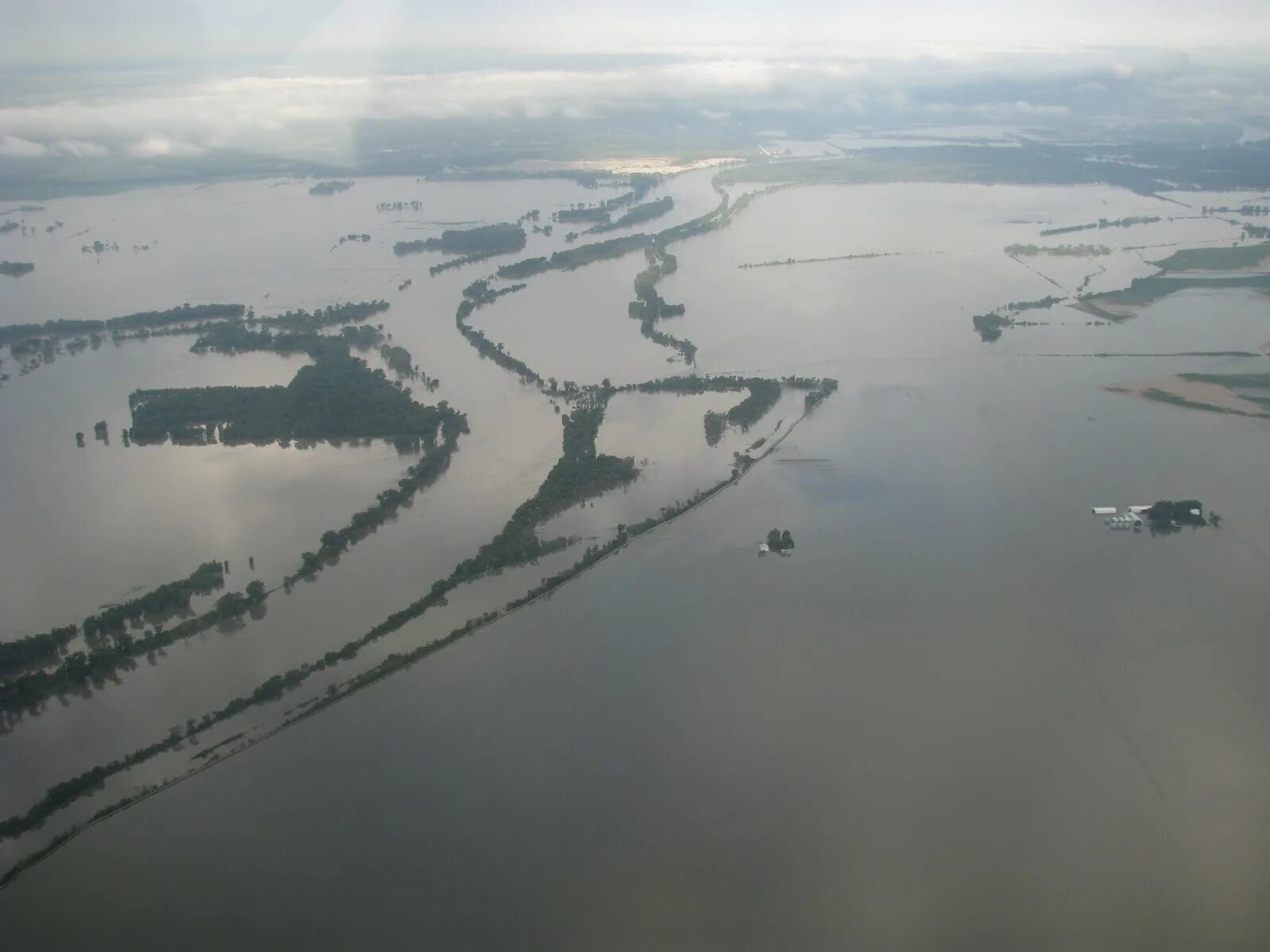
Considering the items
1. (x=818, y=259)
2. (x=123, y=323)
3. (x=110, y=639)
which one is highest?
(x=123, y=323)

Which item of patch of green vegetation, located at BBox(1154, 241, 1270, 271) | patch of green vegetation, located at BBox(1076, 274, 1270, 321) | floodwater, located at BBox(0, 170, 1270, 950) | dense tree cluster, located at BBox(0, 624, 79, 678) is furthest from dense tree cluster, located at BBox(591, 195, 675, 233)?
dense tree cluster, located at BBox(0, 624, 79, 678)

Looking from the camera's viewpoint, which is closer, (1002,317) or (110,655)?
(110,655)

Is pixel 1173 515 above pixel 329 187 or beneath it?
beneath

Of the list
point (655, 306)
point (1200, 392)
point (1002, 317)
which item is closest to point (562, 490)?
point (655, 306)

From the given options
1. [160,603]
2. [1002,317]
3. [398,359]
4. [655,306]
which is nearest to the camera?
[160,603]

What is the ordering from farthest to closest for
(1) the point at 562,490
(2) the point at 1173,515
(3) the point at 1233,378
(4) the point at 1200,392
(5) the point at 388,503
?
(3) the point at 1233,378 → (4) the point at 1200,392 → (1) the point at 562,490 → (5) the point at 388,503 → (2) the point at 1173,515

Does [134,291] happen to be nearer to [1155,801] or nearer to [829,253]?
[829,253]

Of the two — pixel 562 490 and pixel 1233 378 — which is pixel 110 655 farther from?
pixel 1233 378
